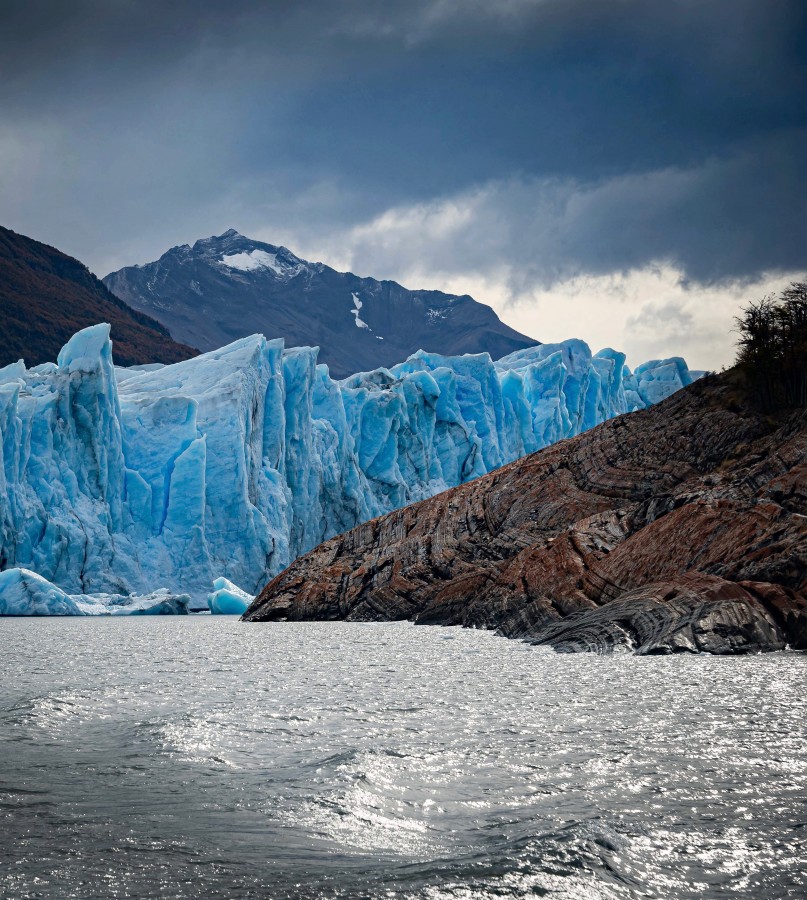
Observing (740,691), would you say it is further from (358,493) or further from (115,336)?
(115,336)

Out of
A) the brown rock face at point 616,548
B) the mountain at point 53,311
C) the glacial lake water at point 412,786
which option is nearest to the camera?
the glacial lake water at point 412,786

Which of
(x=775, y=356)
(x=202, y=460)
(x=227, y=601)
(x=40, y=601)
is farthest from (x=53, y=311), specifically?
(x=775, y=356)

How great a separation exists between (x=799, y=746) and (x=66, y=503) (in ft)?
111

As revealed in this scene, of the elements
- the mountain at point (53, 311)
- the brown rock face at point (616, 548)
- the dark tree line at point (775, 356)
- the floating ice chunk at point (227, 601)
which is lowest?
the floating ice chunk at point (227, 601)

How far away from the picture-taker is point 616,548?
64.0ft

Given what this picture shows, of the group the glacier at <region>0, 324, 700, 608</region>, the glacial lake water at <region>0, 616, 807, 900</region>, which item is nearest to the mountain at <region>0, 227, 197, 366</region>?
the glacier at <region>0, 324, 700, 608</region>

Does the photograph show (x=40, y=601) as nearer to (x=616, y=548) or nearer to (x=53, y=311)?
(x=616, y=548)

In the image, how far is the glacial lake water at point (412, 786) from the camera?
387 cm

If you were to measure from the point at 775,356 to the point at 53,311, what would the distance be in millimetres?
65182

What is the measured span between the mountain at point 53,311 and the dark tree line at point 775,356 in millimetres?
54869

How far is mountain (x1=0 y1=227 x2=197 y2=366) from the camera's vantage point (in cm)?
7244

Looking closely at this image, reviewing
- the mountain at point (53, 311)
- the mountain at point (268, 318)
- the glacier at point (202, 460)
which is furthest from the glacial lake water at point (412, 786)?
the mountain at point (268, 318)

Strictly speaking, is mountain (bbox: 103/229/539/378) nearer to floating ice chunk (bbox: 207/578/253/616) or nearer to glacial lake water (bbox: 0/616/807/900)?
floating ice chunk (bbox: 207/578/253/616)

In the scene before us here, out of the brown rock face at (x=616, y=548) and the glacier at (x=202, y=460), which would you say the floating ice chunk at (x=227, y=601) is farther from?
the brown rock face at (x=616, y=548)
